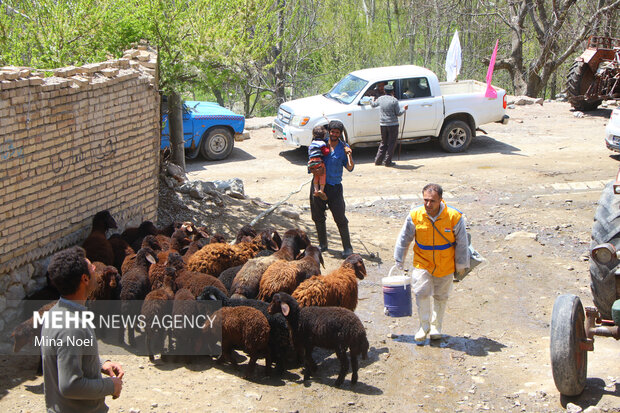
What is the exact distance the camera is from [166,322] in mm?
6492

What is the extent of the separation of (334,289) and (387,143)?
30.3 feet

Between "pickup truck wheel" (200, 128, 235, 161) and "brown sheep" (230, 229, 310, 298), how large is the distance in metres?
8.45

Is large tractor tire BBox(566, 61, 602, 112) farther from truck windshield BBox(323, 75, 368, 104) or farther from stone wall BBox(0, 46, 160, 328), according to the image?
stone wall BBox(0, 46, 160, 328)

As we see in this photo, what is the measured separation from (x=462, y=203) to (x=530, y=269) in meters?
3.42

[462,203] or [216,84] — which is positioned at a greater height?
[216,84]

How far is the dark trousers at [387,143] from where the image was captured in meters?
15.5

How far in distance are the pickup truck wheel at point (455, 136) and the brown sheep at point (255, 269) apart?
9435mm

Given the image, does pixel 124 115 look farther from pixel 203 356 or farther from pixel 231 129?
pixel 231 129

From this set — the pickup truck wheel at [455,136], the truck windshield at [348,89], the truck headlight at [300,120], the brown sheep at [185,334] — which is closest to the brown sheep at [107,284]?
the brown sheep at [185,334]

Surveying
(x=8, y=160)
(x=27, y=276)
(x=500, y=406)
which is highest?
(x=8, y=160)

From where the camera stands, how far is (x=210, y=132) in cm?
1652

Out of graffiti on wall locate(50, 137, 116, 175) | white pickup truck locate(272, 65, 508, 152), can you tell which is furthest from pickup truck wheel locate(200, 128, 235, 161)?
graffiti on wall locate(50, 137, 116, 175)

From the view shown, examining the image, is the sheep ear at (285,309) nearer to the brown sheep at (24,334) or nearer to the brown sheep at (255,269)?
the brown sheep at (255,269)

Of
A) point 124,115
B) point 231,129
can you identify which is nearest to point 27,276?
point 124,115
